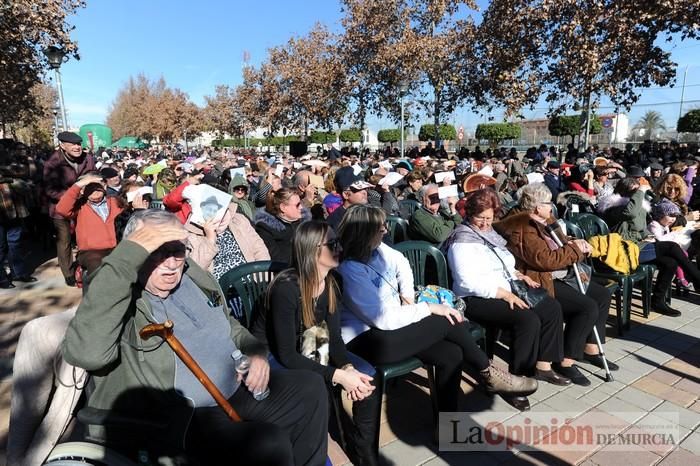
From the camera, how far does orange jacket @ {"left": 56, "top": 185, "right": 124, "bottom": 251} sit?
4.46 metres

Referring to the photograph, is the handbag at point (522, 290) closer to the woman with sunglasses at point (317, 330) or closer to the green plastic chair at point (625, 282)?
the green plastic chair at point (625, 282)

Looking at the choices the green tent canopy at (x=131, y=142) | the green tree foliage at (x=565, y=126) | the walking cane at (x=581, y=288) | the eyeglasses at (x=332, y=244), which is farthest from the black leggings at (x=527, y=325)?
the green tent canopy at (x=131, y=142)

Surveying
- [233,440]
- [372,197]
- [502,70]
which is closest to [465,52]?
[502,70]

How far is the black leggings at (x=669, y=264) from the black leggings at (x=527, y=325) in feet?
7.31

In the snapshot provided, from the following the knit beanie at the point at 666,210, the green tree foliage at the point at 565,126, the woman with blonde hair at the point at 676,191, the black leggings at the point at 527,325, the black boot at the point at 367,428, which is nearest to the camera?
the black boot at the point at 367,428

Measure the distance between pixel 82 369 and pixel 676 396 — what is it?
3740 mm

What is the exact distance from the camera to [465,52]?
16766 millimetres

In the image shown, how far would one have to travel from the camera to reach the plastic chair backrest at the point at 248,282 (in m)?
2.89

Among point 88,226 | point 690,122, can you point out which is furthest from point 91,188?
point 690,122

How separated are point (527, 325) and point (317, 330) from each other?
5.37 ft

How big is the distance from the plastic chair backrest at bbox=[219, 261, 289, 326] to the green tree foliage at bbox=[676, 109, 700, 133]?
2653cm

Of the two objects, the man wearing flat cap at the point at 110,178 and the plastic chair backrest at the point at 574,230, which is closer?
the plastic chair backrest at the point at 574,230

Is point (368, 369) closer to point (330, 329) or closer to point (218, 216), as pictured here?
point (330, 329)

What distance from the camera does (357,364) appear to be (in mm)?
2447
